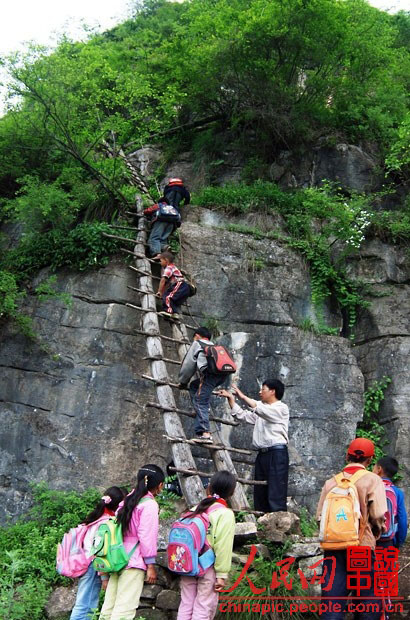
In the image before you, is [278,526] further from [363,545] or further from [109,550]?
[109,550]

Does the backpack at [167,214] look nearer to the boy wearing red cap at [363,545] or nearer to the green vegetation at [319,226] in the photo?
the green vegetation at [319,226]

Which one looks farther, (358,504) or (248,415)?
(248,415)

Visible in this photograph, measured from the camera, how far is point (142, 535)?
461 cm

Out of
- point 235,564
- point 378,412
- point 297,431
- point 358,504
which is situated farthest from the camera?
point 378,412

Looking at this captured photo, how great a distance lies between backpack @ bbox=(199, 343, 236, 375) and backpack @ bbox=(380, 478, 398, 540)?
2.15 meters

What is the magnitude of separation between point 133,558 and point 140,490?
501 millimetres

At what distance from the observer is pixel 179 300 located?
884cm

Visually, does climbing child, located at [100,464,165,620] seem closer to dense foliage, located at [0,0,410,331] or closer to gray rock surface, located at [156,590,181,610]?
gray rock surface, located at [156,590,181,610]

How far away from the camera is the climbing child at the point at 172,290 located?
345 inches

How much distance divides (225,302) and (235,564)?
15.7ft

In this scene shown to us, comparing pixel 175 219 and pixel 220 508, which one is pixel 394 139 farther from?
pixel 220 508

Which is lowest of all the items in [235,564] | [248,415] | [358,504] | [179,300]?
[235,564]

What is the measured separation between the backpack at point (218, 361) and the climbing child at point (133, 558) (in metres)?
2.12

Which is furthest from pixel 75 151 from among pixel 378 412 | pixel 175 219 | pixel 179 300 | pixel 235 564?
pixel 235 564
